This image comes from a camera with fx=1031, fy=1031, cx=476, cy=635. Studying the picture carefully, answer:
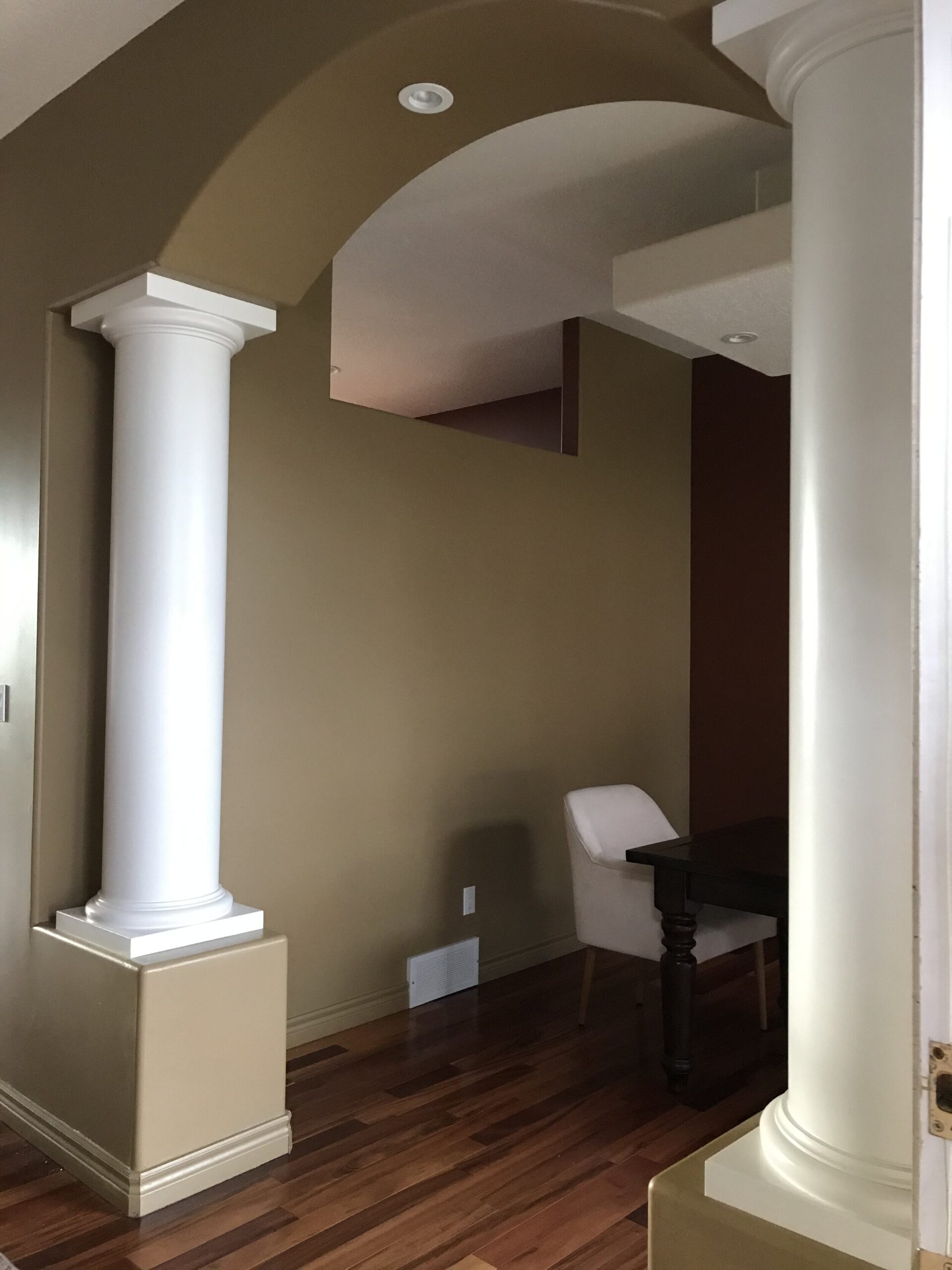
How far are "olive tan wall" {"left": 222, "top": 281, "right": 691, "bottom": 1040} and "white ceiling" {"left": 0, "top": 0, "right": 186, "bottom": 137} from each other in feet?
2.84

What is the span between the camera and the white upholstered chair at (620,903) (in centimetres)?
312

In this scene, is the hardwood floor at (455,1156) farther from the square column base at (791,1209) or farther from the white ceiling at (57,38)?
the white ceiling at (57,38)

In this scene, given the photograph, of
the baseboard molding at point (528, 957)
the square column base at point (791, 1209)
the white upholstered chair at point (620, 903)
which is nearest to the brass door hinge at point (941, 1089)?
the square column base at point (791, 1209)

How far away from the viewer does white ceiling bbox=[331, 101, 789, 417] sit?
114 inches

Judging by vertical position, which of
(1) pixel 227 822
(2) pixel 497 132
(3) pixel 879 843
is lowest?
(1) pixel 227 822

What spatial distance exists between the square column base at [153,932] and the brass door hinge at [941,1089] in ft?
6.07

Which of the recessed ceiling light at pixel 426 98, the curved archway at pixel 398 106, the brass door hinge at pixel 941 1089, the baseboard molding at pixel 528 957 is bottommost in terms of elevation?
the baseboard molding at pixel 528 957

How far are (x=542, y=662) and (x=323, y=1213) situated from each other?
7.76 ft

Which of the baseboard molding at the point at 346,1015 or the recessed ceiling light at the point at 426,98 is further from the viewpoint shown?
the baseboard molding at the point at 346,1015

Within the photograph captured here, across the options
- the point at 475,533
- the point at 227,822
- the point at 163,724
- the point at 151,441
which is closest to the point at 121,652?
the point at 163,724

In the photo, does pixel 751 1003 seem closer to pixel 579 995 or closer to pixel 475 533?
pixel 579 995

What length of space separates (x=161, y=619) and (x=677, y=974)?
1.74m

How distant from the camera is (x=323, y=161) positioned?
2.33 meters

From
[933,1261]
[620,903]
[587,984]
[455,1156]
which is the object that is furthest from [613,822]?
[933,1261]
